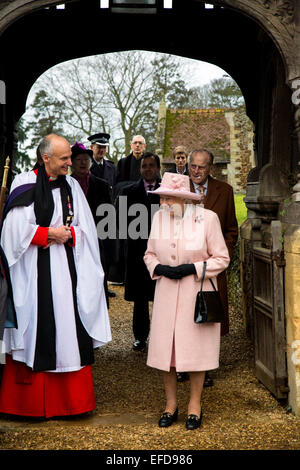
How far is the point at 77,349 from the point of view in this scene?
15.8 ft

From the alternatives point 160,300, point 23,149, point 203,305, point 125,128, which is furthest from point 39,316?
point 23,149

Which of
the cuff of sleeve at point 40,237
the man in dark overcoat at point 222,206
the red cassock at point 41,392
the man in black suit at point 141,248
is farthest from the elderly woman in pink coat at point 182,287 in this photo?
the man in black suit at point 141,248

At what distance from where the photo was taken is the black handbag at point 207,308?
435 cm

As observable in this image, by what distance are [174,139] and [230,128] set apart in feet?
8.19

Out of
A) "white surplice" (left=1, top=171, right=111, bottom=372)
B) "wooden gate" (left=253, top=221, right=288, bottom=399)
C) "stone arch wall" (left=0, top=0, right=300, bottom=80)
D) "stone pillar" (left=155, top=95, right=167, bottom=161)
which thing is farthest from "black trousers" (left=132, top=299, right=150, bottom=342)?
"stone pillar" (left=155, top=95, right=167, bottom=161)

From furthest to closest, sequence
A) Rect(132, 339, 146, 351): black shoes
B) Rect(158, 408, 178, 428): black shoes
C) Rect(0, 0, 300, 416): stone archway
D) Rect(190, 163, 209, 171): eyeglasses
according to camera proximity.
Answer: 1. Rect(132, 339, 146, 351): black shoes
2. Rect(0, 0, 300, 416): stone archway
3. Rect(190, 163, 209, 171): eyeglasses
4. Rect(158, 408, 178, 428): black shoes

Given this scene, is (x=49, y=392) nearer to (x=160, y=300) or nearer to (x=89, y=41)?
(x=160, y=300)

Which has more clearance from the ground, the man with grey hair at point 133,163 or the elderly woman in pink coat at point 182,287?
the man with grey hair at point 133,163

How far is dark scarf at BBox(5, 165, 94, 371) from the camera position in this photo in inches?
185

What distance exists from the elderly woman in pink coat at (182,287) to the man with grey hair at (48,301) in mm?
662

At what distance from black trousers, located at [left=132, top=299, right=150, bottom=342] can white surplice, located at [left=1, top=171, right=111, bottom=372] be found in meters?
1.85

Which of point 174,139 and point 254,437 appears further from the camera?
point 174,139

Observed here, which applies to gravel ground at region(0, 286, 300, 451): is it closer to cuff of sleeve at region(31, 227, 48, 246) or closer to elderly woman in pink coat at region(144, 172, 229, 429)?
elderly woman in pink coat at region(144, 172, 229, 429)

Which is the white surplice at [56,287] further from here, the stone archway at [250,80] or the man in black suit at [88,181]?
the stone archway at [250,80]
